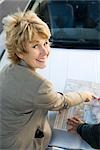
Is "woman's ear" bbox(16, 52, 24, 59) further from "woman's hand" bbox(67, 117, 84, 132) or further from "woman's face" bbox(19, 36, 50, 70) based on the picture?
"woman's hand" bbox(67, 117, 84, 132)

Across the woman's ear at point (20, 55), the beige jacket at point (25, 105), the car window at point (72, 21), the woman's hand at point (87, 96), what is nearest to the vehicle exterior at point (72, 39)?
the car window at point (72, 21)

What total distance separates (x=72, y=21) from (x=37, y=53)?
3.37 feet

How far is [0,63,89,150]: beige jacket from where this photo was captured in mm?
1370

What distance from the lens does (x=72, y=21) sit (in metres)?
2.36

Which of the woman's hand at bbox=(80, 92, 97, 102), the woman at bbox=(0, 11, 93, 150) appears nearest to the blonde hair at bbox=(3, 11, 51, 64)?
the woman at bbox=(0, 11, 93, 150)

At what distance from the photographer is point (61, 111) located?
162 cm

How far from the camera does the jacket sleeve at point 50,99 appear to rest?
1368mm

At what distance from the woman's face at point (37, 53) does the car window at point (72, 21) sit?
2.74 feet

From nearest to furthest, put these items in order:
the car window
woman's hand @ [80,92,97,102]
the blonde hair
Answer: the blonde hair < woman's hand @ [80,92,97,102] < the car window

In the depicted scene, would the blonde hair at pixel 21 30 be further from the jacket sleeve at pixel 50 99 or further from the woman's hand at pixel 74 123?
the woman's hand at pixel 74 123

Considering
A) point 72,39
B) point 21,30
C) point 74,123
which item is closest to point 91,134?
point 74,123

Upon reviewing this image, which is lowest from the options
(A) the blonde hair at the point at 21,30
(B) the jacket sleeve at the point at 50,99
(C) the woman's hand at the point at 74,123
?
(C) the woman's hand at the point at 74,123

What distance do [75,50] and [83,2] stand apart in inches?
16.1

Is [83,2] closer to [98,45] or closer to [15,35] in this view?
[98,45]
